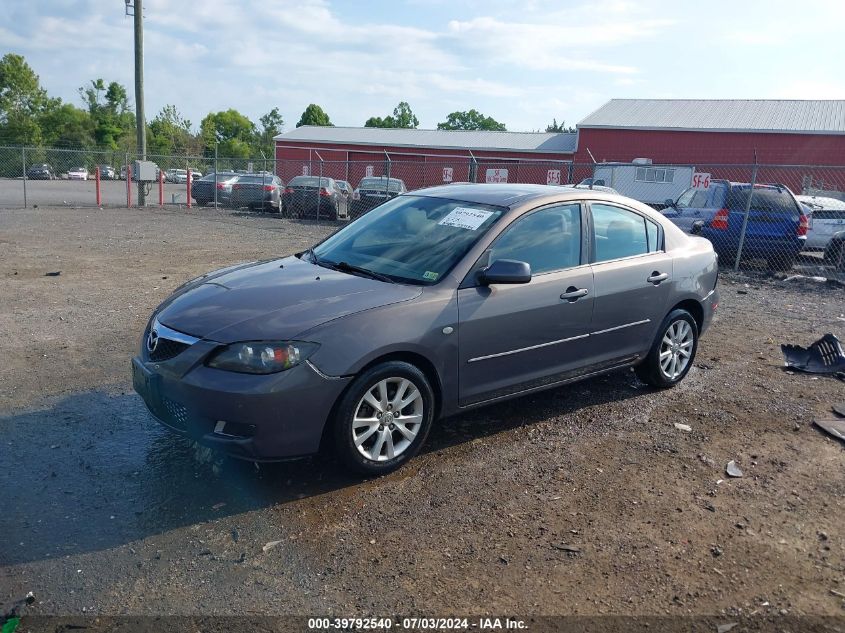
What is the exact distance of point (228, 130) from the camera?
82.7 metres

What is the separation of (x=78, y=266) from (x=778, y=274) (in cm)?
1185

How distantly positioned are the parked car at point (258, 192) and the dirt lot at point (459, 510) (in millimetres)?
18836

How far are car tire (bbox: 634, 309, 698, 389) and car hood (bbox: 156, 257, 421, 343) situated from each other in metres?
2.48

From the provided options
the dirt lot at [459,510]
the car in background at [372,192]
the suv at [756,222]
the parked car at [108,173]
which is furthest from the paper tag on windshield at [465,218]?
the parked car at [108,173]

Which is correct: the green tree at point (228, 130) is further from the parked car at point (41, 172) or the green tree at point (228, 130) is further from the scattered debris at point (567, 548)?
the scattered debris at point (567, 548)

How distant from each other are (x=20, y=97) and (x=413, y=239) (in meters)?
70.2

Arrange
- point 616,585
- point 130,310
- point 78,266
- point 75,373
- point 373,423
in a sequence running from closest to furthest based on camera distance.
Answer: point 616,585
point 373,423
point 75,373
point 130,310
point 78,266

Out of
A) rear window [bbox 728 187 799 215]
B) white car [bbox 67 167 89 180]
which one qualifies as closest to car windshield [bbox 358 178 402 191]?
rear window [bbox 728 187 799 215]

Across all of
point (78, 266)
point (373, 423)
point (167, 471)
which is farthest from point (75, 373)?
point (78, 266)

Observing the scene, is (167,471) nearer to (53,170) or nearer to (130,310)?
(130,310)

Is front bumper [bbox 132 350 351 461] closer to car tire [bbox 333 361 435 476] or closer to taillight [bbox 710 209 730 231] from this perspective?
car tire [bbox 333 361 435 476]

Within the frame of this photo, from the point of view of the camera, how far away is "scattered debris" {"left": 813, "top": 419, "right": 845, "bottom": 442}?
5148 millimetres

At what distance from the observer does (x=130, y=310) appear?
26.6ft

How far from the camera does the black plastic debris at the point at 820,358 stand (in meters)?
6.71
